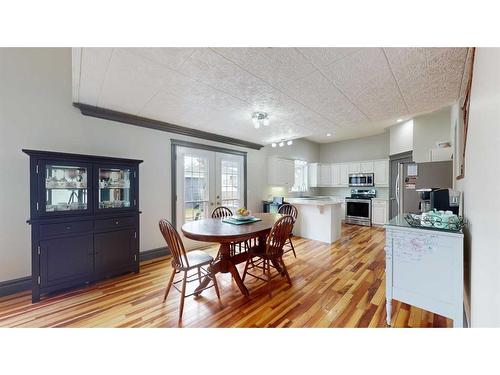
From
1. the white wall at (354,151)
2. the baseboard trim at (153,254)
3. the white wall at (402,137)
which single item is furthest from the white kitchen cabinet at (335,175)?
the baseboard trim at (153,254)

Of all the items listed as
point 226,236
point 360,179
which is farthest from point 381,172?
point 226,236

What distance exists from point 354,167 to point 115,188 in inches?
248

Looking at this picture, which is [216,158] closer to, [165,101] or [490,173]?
[165,101]

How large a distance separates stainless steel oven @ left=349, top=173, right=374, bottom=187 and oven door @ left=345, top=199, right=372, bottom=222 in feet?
1.69

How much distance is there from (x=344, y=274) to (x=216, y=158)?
10.2ft

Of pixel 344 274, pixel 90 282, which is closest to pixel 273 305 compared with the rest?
pixel 344 274

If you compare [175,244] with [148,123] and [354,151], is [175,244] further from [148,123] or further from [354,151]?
[354,151]

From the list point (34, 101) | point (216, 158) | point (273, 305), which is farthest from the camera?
point (216, 158)

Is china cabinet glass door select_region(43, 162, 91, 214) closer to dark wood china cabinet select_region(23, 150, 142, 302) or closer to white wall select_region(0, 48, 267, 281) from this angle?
dark wood china cabinet select_region(23, 150, 142, 302)

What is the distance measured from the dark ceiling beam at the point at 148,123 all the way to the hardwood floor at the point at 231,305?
2244mm

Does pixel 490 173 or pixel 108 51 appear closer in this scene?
pixel 490 173

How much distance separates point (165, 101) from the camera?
2.55m

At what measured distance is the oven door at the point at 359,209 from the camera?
230 inches

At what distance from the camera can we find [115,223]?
2.67m
